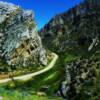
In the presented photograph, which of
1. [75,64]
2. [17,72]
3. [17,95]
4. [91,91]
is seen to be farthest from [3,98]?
[17,72]

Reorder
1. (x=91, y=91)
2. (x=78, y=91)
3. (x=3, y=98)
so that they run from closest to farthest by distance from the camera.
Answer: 1. (x=3, y=98)
2. (x=91, y=91)
3. (x=78, y=91)

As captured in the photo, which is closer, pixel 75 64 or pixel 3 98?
pixel 3 98

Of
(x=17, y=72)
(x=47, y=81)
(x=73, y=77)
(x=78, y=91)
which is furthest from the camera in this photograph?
(x=17, y=72)

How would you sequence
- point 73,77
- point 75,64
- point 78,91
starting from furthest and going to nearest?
point 75,64, point 73,77, point 78,91

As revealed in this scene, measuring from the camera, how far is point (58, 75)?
544ft

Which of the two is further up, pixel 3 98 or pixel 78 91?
pixel 3 98

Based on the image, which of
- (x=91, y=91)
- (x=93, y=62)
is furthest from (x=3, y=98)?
(x=93, y=62)

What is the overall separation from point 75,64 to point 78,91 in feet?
114

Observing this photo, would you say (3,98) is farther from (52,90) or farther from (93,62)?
(52,90)

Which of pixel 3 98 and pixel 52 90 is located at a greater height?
pixel 3 98

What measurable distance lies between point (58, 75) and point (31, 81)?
55.8ft

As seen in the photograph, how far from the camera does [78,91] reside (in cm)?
9762

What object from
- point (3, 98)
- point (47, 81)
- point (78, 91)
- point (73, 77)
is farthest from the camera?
point (47, 81)

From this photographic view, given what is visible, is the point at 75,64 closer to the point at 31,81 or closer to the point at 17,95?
the point at 31,81
